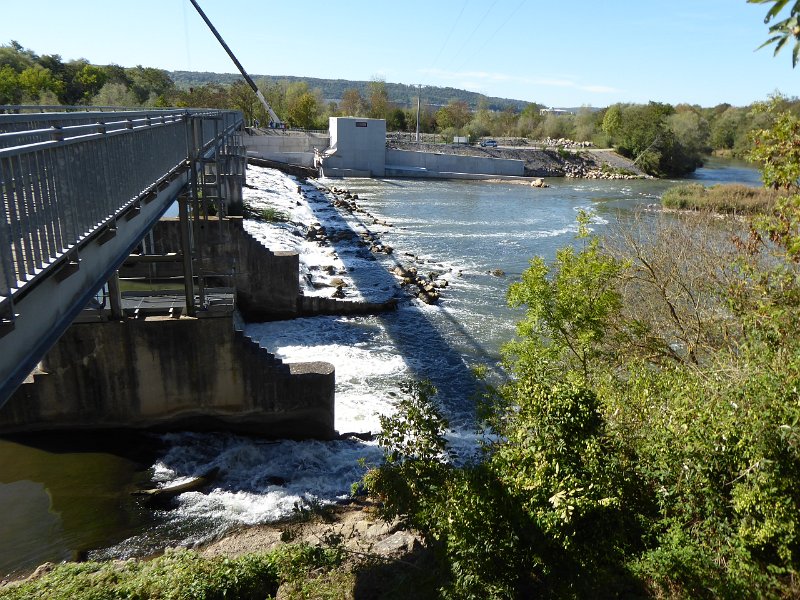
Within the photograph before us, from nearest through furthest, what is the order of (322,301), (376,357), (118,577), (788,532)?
(788,532)
(118,577)
(376,357)
(322,301)

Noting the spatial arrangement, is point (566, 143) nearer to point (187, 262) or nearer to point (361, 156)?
point (361, 156)

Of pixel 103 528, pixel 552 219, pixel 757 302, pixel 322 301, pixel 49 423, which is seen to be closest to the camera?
pixel 757 302

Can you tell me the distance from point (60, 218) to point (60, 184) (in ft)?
1.18

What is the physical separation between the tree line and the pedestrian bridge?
182 feet

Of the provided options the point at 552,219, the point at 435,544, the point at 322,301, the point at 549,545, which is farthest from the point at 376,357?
the point at 552,219

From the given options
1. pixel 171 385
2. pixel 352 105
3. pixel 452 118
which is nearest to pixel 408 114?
pixel 452 118

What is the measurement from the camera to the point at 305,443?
14000 millimetres

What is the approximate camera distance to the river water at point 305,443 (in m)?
11.1

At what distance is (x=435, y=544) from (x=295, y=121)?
83945 millimetres

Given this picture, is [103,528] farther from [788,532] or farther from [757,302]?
[757,302]

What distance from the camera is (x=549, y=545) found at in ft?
22.0

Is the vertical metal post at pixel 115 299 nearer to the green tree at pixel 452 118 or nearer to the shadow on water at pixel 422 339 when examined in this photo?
the shadow on water at pixel 422 339

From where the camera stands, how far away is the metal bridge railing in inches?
203

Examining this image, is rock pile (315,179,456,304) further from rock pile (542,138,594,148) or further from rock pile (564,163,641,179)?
rock pile (542,138,594,148)
